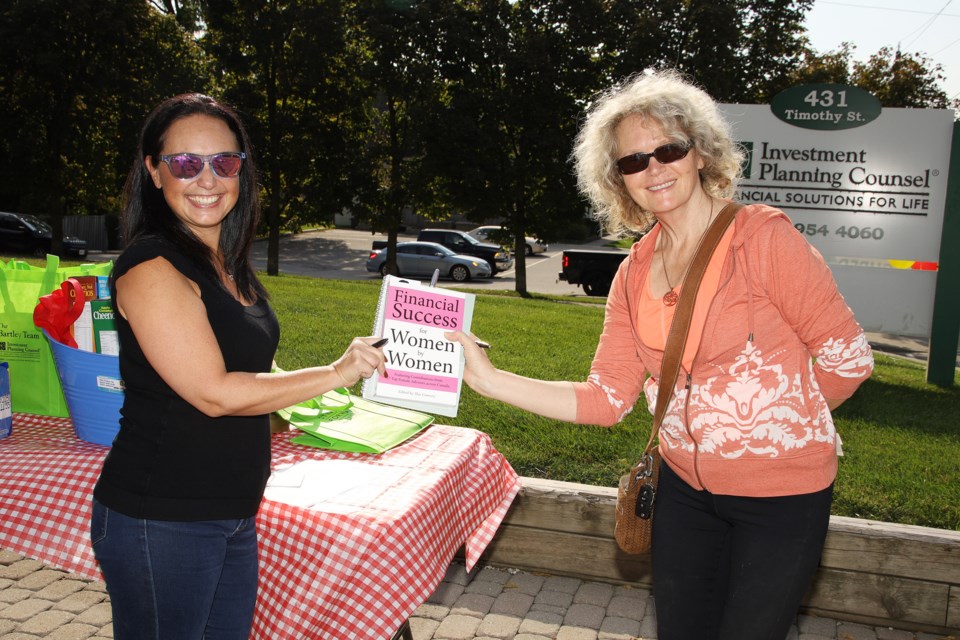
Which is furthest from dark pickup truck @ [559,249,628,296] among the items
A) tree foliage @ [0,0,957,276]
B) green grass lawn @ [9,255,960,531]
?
green grass lawn @ [9,255,960,531]

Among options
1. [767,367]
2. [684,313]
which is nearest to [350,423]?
[684,313]

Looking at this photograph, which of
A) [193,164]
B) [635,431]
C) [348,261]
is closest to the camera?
[193,164]

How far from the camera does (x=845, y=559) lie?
375 cm

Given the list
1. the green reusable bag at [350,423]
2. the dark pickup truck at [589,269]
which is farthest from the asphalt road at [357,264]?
the green reusable bag at [350,423]

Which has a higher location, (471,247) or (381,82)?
(381,82)

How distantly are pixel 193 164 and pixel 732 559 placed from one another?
1.73m

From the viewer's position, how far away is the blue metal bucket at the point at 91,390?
2594mm

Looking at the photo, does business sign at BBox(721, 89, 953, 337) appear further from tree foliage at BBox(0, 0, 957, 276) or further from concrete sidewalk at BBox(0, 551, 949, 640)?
tree foliage at BBox(0, 0, 957, 276)

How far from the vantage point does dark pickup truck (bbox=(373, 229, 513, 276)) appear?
3319 centimetres

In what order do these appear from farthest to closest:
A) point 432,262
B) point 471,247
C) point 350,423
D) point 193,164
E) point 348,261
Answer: point 348,261 → point 471,247 → point 432,262 → point 350,423 → point 193,164

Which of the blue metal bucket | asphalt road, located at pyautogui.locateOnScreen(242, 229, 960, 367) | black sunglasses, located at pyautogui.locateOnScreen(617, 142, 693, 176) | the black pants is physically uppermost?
black sunglasses, located at pyautogui.locateOnScreen(617, 142, 693, 176)

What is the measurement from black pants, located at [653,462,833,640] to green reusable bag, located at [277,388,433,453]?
3.14 ft

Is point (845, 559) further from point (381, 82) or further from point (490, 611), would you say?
point (381, 82)

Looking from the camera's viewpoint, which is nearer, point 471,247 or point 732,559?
point 732,559
